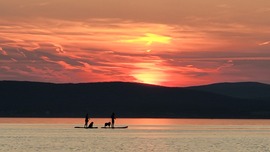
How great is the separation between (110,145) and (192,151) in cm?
1100

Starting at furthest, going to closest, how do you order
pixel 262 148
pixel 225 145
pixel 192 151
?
pixel 225 145
pixel 262 148
pixel 192 151

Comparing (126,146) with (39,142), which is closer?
(126,146)

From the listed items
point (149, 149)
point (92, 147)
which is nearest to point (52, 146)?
point (92, 147)

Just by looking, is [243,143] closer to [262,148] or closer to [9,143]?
[262,148]

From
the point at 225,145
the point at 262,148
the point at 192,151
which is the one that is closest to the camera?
the point at 192,151

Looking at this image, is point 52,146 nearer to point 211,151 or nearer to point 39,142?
point 39,142

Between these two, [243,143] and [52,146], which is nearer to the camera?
[52,146]

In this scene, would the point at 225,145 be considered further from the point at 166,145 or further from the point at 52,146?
the point at 52,146

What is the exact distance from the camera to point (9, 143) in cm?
8238

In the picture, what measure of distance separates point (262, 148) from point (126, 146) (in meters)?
13.6

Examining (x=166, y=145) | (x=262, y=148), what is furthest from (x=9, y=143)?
(x=262, y=148)

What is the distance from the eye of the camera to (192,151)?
7081 cm

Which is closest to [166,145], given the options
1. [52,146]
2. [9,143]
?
[52,146]

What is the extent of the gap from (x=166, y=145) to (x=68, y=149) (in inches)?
493
